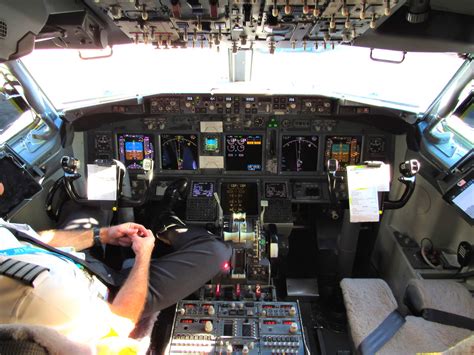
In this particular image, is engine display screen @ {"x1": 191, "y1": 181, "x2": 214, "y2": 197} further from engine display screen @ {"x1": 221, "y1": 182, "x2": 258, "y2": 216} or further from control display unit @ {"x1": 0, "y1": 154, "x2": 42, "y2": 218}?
control display unit @ {"x1": 0, "y1": 154, "x2": 42, "y2": 218}

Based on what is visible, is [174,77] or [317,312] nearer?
[317,312]

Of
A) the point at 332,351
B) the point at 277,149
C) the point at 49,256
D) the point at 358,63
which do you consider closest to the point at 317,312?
the point at 332,351

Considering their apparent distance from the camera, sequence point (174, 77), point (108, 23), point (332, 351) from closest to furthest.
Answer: point (108, 23) → point (332, 351) → point (174, 77)

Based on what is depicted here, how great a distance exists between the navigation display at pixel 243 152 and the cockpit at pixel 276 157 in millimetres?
18

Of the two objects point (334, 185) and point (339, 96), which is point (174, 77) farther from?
point (334, 185)

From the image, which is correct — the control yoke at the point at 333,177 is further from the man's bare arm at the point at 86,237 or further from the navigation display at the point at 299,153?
the man's bare arm at the point at 86,237

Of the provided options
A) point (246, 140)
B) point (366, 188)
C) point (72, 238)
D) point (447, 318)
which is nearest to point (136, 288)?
point (72, 238)

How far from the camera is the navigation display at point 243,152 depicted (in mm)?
3322

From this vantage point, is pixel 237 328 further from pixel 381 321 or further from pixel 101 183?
pixel 101 183

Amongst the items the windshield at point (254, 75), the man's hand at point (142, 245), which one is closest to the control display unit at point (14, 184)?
the windshield at point (254, 75)

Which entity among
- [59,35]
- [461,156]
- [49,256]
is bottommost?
[461,156]

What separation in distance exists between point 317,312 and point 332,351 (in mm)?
398

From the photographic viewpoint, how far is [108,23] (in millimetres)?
2219

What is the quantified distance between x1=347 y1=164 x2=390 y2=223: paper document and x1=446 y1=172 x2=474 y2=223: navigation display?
0.43 metres
